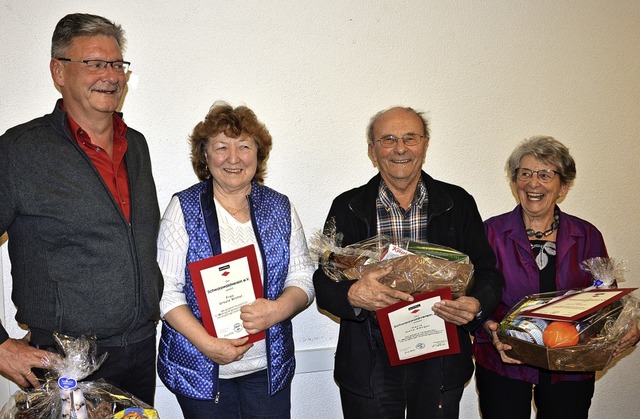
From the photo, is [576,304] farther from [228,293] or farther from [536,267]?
[228,293]

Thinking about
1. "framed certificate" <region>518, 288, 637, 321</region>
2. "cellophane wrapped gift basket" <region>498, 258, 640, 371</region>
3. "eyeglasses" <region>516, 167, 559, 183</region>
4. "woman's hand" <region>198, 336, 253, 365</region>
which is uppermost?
"eyeglasses" <region>516, 167, 559, 183</region>

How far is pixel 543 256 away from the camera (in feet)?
8.84

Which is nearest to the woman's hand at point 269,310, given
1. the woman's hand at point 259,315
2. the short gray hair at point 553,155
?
the woman's hand at point 259,315

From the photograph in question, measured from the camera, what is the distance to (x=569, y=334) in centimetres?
222

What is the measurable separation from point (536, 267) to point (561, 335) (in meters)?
0.50

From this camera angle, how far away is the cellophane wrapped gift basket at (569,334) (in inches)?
87.3

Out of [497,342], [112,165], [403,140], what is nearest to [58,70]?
[112,165]

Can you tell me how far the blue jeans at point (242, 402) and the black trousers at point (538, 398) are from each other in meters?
0.95

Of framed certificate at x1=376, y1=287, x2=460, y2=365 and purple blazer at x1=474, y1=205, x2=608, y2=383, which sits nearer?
framed certificate at x1=376, y1=287, x2=460, y2=365

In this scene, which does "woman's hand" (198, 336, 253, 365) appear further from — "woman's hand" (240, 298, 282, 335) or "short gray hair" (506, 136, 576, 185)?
"short gray hair" (506, 136, 576, 185)

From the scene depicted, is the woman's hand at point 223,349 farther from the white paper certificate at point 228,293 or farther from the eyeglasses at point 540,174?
the eyeglasses at point 540,174

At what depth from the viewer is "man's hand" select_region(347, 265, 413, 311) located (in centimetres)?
223

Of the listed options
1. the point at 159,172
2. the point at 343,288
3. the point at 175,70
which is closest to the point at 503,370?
the point at 343,288

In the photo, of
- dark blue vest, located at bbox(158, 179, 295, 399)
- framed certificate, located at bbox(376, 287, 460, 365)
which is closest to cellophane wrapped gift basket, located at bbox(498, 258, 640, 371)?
framed certificate, located at bbox(376, 287, 460, 365)
